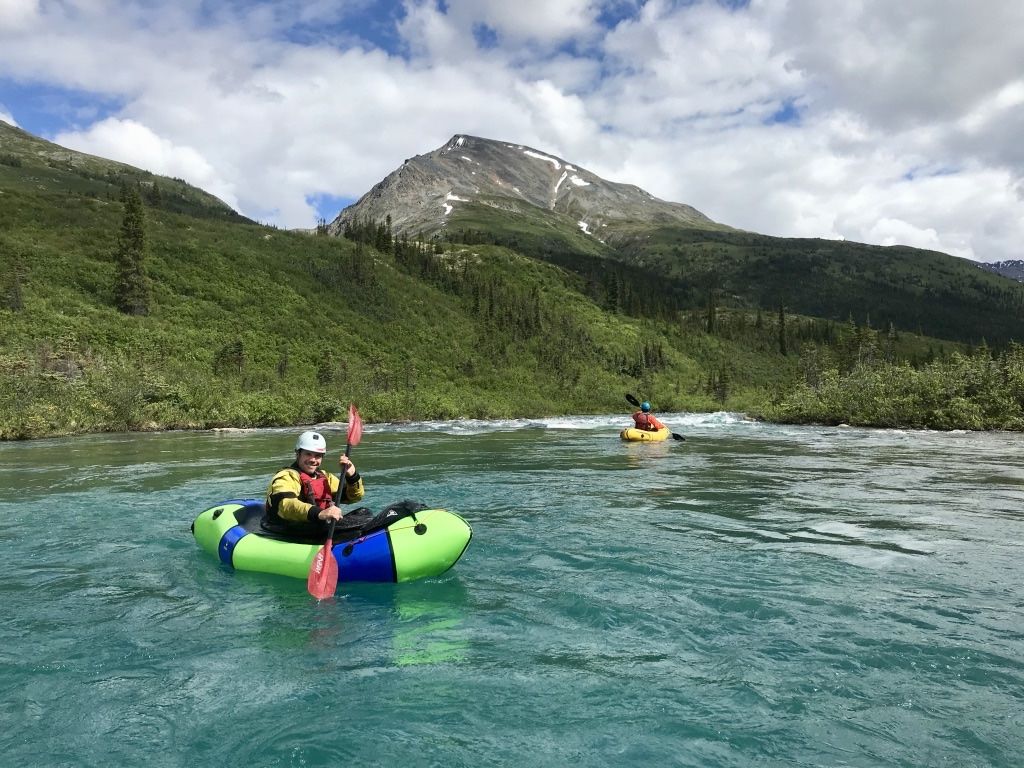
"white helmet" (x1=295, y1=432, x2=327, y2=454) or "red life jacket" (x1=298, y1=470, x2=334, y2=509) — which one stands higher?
"white helmet" (x1=295, y1=432, x2=327, y2=454)

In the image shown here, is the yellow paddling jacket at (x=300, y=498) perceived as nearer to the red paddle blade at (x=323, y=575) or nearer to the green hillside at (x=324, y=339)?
the red paddle blade at (x=323, y=575)

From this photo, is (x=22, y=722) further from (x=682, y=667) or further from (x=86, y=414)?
(x=86, y=414)

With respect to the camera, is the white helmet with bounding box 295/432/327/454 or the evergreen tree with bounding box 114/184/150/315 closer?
the white helmet with bounding box 295/432/327/454

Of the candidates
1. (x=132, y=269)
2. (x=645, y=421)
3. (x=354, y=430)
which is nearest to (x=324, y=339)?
(x=132, y=269)

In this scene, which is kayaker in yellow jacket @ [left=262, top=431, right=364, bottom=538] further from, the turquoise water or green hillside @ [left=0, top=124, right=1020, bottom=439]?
green hillside @ [left=0, top=124, right=1020, bottom=439]

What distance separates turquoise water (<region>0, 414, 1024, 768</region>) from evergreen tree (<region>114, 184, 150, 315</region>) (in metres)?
35.9

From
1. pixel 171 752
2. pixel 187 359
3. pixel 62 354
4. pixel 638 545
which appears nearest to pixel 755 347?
pixel 187 359

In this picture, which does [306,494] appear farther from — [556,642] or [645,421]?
[645,421]

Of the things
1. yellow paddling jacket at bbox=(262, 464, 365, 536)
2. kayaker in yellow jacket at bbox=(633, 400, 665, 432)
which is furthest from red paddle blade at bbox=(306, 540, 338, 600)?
kayaker in yellow jacket at bbox=(633, 400, 665, 432)

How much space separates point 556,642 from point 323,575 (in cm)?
282

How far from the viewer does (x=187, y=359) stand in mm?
39500

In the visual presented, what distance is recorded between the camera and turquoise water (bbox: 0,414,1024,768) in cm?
425

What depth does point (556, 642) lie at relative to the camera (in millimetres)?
5902

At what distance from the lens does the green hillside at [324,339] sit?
31.8 metres
